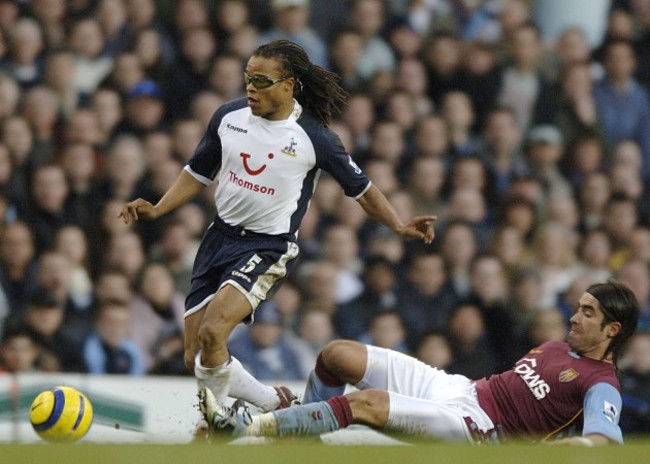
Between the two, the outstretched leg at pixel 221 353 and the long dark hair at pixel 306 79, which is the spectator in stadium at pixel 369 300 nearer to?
the outstretched leg at pixel 221 353

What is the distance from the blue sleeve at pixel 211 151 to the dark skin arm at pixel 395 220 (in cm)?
80

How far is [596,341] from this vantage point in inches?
290

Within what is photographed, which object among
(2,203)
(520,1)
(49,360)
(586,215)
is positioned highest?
(520,1)

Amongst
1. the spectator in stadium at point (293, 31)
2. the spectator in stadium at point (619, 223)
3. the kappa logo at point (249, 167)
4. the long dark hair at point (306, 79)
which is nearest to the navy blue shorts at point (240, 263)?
the kappa logo at point (249, 167)

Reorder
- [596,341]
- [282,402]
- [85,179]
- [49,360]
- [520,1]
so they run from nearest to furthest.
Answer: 1. [596,341]
2. [282,402]
3. [49,360]
4. [85,179]
5. [520,1]

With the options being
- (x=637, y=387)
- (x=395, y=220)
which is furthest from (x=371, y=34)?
(x=395, y=220)

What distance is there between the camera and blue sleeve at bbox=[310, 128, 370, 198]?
7.55m

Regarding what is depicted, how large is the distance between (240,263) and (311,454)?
8.79 ft

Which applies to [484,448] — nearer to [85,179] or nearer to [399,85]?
[85,179]

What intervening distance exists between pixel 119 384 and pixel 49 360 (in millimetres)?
965

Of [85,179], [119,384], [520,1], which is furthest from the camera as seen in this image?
[520,1]

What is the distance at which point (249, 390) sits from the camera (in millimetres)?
7711

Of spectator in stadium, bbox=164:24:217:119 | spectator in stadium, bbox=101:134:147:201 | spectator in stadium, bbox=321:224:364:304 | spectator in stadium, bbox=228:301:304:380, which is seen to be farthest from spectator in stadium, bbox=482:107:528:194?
spectator in stadium, bbox=101:134:147:201

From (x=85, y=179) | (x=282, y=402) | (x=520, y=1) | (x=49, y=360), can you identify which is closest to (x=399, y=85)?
(x=520, y=1)
